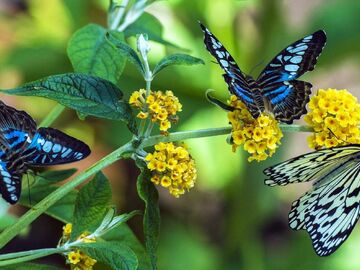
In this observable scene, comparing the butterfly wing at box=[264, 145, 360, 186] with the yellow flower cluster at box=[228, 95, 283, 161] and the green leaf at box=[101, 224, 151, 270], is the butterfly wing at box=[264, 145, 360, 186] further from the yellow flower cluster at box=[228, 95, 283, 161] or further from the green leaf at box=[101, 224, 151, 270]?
the green leaf at box=[101, 224, 151, 270]

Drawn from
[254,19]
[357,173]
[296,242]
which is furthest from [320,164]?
[254,19]

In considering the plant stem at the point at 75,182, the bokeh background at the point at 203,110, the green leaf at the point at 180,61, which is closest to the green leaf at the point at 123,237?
the plant stem at the point at 75,182

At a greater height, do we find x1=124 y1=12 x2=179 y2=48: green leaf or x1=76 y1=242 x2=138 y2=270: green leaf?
x1=124 y1=12 x2=179 y2=48: green leaf

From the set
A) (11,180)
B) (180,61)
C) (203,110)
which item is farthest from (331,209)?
(203,110)

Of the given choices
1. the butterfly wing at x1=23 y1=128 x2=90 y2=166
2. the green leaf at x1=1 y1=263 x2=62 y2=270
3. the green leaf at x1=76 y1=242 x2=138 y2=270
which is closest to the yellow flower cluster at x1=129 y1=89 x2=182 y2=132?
the butterfly wing at x1=23 y1=128 x2=90 y2=166

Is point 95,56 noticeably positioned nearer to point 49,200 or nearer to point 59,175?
point 59,175
